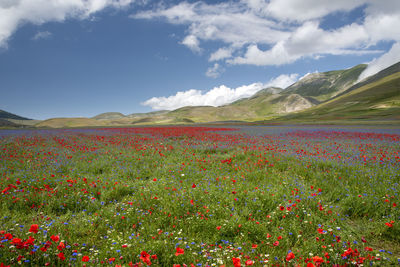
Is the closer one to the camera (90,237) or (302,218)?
(90,237)

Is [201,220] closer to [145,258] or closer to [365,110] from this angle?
[145,258]

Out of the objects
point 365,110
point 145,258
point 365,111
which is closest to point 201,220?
point 145,258

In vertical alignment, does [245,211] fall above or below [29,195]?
below

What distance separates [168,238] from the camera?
411 cm

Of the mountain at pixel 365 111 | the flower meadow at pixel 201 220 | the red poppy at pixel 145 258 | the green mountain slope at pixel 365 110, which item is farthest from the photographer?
the green mountain slope at pixel 365 110

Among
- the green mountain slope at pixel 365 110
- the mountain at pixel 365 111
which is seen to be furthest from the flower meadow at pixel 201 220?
the green mountain slope at pixel 365 110

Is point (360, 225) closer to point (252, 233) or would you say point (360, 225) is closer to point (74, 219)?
point (252, 233)

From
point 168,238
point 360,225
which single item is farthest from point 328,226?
point 168,238

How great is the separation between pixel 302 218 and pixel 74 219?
230 inches

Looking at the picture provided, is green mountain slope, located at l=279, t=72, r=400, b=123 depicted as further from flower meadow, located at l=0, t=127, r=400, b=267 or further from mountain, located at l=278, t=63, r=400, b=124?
flower meadow, located at l=0, t=127, r=400, b=267

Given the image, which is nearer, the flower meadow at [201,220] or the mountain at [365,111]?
the flower meadow at [201,220]

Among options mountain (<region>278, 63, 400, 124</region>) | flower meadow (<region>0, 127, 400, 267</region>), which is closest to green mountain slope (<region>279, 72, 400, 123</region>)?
mountain (<region>278, 63, 400, 124</region>)

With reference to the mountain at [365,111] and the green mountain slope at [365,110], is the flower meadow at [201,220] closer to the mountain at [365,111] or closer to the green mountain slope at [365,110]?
the mountain at [365,111]

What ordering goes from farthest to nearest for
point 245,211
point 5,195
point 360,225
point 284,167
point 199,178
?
1. point 284,167
2. point 199,178
3. point 5,195
4. point 245,211
5. point 360,225
